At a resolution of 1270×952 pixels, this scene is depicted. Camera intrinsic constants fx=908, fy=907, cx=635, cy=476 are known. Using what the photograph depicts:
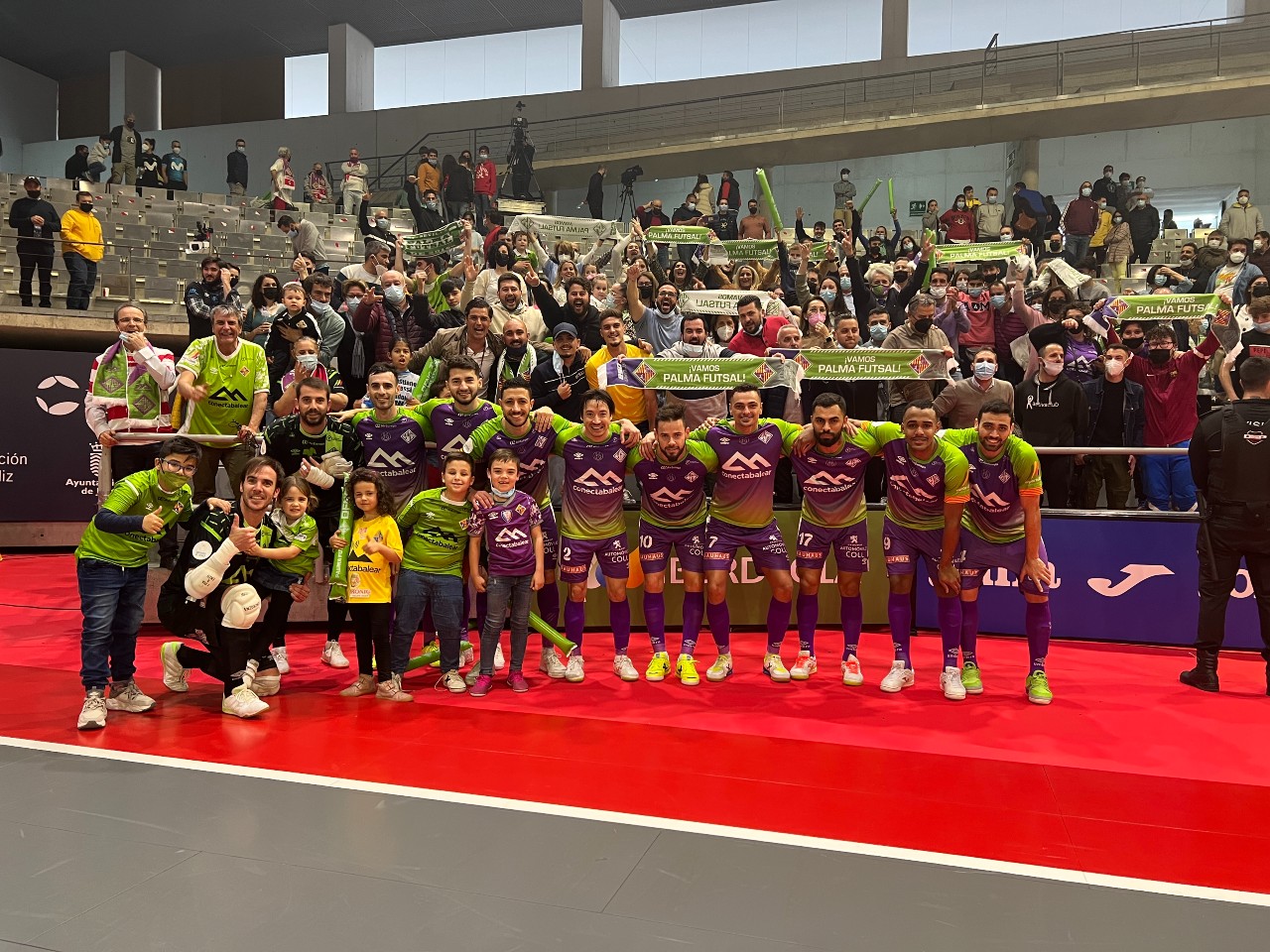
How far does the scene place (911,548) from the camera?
6.70 meters

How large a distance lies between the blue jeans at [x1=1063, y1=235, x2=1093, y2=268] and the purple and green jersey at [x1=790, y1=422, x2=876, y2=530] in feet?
42.8

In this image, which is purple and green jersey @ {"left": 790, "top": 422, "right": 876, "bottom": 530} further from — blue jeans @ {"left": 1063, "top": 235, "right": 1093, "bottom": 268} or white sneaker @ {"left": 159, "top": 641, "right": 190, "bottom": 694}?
blue jeans @ {"left": 1063, "top": 235, "right": 1093, "bottom": 268}

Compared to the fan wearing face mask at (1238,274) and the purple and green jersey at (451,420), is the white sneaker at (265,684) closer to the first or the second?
the purple and green jersey at (451,420)

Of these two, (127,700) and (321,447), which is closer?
(127,700)

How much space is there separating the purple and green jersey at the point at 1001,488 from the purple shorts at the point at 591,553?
99.3 inches

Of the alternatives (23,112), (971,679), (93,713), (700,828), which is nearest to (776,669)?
(971,679)

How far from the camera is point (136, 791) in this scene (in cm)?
453

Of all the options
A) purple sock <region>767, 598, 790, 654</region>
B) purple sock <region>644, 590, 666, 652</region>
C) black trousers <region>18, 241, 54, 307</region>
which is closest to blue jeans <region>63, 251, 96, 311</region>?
black trousers <region>18, 241, 54, 307</region>

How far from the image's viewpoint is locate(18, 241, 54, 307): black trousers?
14506 millimetres

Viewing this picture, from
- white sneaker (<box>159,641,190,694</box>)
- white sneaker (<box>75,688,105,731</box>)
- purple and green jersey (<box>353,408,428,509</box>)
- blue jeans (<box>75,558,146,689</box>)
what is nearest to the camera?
white sneaker (<box>75,688,105,731</box>)

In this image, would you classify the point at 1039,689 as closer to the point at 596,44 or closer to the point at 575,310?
the point at 575,310

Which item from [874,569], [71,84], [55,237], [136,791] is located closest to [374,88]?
[71,84]

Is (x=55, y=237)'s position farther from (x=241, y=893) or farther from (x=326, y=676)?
(x=241, y=893)

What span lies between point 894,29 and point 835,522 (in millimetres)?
21699
